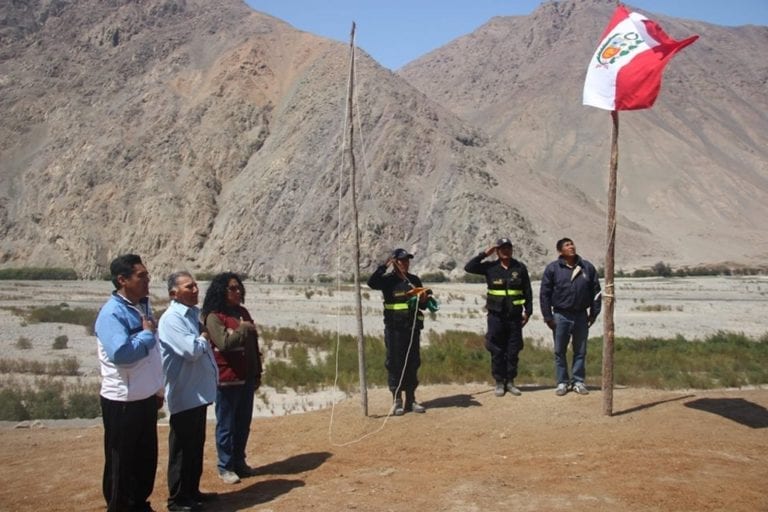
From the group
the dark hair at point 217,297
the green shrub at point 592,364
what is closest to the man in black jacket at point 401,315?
the dark hair at point 217,297

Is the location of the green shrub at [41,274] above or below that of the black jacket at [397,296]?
below

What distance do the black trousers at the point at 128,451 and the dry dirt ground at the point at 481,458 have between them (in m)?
0.78

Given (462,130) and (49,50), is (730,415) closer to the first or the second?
(462,130)

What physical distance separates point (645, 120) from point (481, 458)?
98.2 metres

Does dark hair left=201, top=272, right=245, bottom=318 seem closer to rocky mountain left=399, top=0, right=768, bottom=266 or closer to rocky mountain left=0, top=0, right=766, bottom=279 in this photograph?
rocky mountain left=0, top=0, right=766, bottom=279

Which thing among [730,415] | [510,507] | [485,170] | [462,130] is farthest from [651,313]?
[462,130]

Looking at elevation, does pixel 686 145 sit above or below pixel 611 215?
above

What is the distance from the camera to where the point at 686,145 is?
92.4 m

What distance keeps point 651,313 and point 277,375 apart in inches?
752

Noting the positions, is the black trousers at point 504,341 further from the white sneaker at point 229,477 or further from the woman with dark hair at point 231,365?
the white sneaker at point 229,477

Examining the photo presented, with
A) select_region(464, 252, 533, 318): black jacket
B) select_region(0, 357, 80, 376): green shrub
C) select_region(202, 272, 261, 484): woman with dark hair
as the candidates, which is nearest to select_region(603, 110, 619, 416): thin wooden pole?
select_region(464, 252, 533, 318): black jacket

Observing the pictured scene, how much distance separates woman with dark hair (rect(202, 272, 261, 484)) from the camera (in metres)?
6.51

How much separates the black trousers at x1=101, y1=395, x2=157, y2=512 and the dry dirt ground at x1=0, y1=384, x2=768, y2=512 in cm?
78

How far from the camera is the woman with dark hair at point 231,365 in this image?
21.4ft
